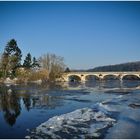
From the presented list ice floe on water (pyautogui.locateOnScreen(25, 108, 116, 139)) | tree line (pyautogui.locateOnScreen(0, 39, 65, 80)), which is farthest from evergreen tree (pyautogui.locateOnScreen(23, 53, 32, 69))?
A: ice floe on water (pyautogui.locateOnScreen(25, 108, 116, 139))

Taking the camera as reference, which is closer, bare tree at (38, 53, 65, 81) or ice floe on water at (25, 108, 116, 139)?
ice floe on water at (25, 108, 116, 139)

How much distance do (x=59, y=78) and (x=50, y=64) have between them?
5.86m

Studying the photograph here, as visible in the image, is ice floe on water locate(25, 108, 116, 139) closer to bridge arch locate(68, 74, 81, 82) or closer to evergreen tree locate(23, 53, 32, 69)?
evergreen tree locate(23, 53, 32, 69)

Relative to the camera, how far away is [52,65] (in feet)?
266

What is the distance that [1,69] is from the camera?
228ft

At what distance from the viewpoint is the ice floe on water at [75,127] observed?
10.6 metres

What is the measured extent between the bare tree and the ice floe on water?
209ft

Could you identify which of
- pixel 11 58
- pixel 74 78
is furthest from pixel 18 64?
pixel 74 78

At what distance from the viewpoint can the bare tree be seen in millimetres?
79688

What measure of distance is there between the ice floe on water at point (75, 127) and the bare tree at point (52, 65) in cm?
6375

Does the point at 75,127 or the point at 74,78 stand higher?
the point at 74,78

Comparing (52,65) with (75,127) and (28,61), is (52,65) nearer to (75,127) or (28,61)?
(28,61)

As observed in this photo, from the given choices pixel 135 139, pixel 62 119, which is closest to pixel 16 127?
pixel 62 119

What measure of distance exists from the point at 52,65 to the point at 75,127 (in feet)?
228
